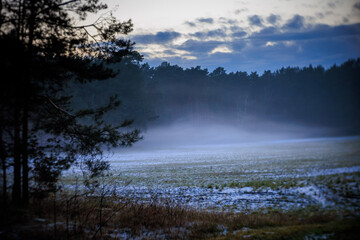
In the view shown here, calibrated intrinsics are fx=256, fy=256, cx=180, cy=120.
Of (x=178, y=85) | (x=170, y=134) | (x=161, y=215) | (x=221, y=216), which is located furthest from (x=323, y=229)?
(x=178, y=85)

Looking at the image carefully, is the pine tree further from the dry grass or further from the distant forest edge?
the distant forest edge

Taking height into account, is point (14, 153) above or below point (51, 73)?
below

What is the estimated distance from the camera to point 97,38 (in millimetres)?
9797

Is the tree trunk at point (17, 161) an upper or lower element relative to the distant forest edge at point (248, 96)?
lower

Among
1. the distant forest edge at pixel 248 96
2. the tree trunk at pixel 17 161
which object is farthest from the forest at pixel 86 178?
the distant forest edge at pixel 248 96

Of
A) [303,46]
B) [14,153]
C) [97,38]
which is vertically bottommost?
[14,153]

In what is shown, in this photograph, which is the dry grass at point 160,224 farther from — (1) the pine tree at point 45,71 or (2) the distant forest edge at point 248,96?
(2) the distant forest edge at point 248,96

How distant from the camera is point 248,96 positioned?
336ft

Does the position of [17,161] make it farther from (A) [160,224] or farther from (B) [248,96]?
(B) [248,96]

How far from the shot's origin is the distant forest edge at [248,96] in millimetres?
71062

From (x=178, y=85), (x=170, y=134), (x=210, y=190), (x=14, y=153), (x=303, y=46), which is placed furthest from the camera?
(x=178, y=85)

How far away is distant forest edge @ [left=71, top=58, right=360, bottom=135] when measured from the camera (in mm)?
71062

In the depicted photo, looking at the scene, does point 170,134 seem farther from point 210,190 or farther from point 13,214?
point 13,214

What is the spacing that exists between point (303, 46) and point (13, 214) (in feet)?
128
